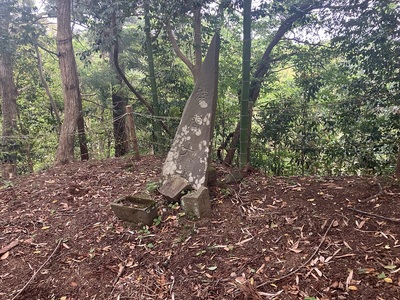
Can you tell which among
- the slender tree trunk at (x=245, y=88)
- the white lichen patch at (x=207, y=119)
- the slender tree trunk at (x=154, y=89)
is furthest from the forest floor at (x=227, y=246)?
the slender tree trunk at (x=154, y=89)

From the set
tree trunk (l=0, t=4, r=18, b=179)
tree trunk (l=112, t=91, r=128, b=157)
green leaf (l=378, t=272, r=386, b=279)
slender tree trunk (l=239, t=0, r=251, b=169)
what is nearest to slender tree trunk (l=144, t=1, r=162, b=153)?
tree trunk (l=112, t=91, r=128, b=157)

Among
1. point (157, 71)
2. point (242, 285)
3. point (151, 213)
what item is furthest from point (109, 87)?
point (242, 285)

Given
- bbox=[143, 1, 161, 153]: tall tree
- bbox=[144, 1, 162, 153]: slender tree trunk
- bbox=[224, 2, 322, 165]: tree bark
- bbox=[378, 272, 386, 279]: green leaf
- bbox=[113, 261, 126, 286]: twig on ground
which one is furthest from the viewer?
bbox=[144, 1, 162, 153]: slender tree trunk

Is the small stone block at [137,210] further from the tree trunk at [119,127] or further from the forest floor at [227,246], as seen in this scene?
the tree trunk at [119,127]

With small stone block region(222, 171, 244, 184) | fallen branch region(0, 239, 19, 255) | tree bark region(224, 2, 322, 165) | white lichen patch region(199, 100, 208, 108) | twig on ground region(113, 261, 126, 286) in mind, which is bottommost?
twig on ground region(113, 261, 126, 286)

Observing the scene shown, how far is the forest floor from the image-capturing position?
2.04 metres

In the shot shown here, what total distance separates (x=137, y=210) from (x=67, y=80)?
438cm

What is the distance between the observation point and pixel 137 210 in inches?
114

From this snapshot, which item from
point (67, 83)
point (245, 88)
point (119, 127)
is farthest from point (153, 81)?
point (245, 88)

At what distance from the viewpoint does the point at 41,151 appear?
8.01 meters

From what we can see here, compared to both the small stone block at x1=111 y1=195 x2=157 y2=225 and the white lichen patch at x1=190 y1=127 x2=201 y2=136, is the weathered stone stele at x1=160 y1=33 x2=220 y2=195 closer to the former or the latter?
the white lichen patch at x1=190 y1=127 x2=201 y2=136

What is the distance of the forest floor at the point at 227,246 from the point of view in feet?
6.68

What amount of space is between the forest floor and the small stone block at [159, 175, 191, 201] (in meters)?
0.12

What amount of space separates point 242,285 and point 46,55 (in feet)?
37.7
